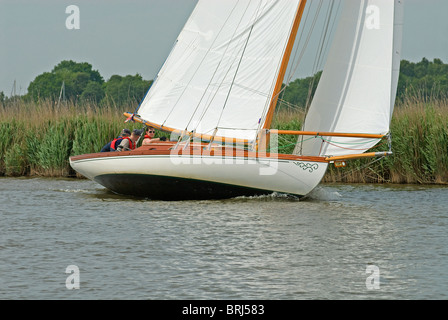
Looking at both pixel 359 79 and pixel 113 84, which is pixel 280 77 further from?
pixel 113 84

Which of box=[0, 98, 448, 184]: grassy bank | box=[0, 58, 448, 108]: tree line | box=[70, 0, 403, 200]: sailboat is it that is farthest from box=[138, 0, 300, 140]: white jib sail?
box=[0, 58, 448, 108]: tree line

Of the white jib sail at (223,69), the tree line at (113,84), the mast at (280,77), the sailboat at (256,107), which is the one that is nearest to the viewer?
the sailboat at (256,107)

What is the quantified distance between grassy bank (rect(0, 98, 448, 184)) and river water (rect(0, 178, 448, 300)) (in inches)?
131

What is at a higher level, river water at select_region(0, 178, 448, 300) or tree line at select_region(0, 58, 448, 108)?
tree line at select_region(0, 58, 448, 108)

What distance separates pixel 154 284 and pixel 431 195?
1057cm

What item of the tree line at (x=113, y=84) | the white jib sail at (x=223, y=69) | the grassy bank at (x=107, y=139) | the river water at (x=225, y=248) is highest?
the tree line at (x=113, y=84)

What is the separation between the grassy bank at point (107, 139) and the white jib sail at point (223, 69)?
2.23 meters

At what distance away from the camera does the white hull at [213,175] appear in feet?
55.3

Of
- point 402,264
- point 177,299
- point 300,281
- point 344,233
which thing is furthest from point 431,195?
point 177,299

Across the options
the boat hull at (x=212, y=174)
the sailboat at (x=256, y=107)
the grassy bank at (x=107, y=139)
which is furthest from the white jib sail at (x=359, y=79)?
the grassy bank at (x=107, y=139)

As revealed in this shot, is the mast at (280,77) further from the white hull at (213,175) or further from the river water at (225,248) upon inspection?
the river water at (225,248)

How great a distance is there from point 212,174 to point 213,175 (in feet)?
0.11

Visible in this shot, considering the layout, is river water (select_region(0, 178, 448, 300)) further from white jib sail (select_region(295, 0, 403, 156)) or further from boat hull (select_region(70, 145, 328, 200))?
white jib sail (select_region(295, 0, 403, 156))

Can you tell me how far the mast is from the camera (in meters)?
18.0
